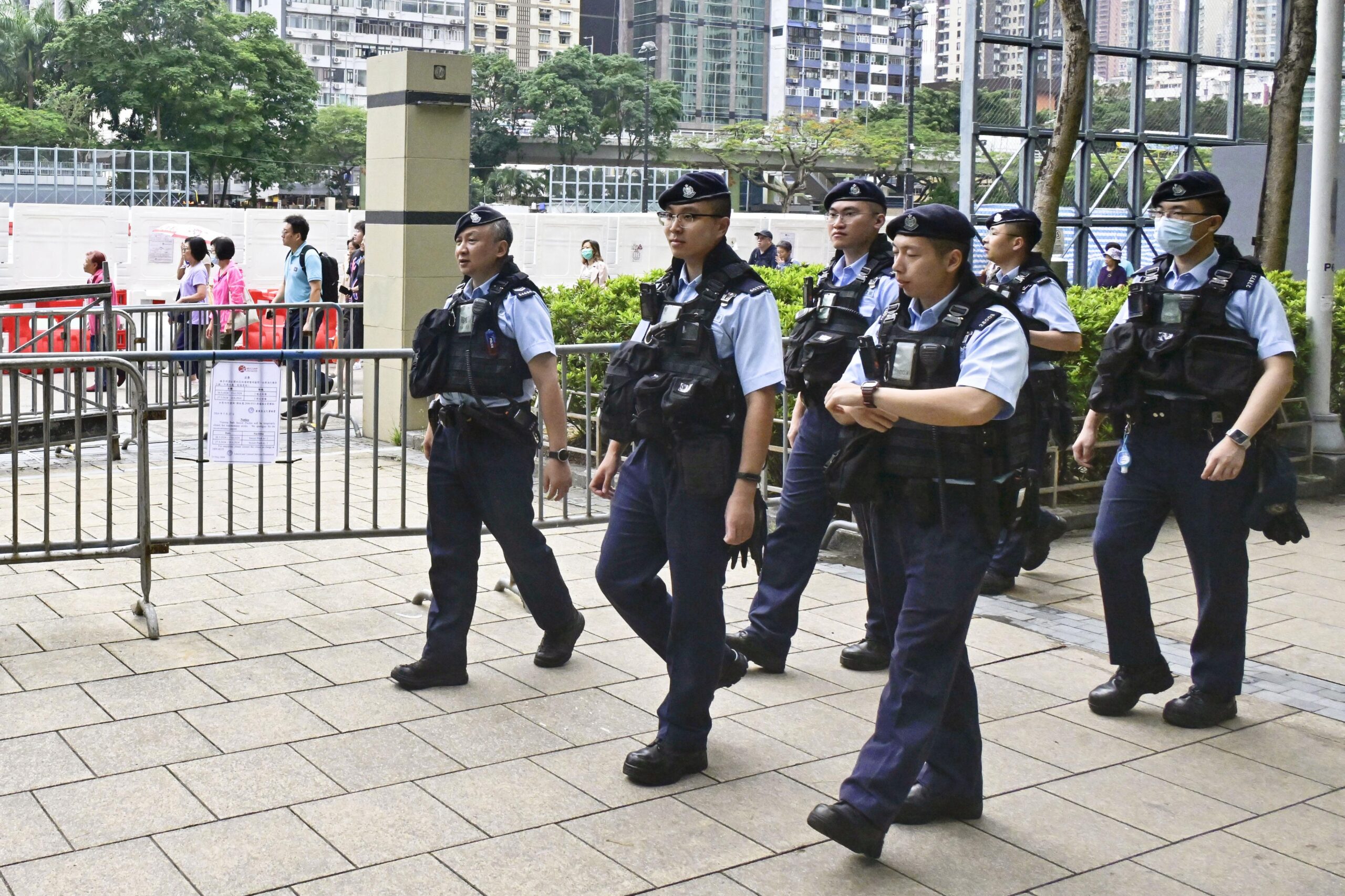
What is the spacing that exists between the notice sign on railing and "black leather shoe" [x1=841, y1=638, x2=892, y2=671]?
2789 millimetres

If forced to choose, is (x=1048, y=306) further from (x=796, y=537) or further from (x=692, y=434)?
(x=692, y=434)

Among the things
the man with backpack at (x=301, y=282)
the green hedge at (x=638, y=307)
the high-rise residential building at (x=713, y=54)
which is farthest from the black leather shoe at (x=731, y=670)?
the high-rise residential building at (x=713, y=54)

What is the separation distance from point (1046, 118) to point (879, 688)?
18.4 m

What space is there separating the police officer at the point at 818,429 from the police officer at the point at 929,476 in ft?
5.42

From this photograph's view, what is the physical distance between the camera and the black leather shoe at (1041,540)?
7344 mm

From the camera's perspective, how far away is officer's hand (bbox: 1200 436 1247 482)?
16.2ft

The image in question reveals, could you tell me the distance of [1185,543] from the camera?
17.3 ft

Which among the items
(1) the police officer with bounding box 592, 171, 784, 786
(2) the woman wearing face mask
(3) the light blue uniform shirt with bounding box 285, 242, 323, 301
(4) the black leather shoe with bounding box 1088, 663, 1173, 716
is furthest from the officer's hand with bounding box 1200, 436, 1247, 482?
(2) the woman wearing face mask

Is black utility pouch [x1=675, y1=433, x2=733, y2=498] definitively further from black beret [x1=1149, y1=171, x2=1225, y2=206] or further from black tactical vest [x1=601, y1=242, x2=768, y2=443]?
black beret [x1=1149, y1=171, x2=1225, y2=206]

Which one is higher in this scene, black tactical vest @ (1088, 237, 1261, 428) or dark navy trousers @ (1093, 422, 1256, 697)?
black tactical vest @ (1088, 237, 1261, 428)

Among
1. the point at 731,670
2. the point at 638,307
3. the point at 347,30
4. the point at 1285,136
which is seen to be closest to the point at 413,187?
the point at 638,307

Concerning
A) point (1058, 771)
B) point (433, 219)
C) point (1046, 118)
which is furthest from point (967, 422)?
point (1046, 118)

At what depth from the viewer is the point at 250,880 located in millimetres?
3896

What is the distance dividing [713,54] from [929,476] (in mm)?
169496
